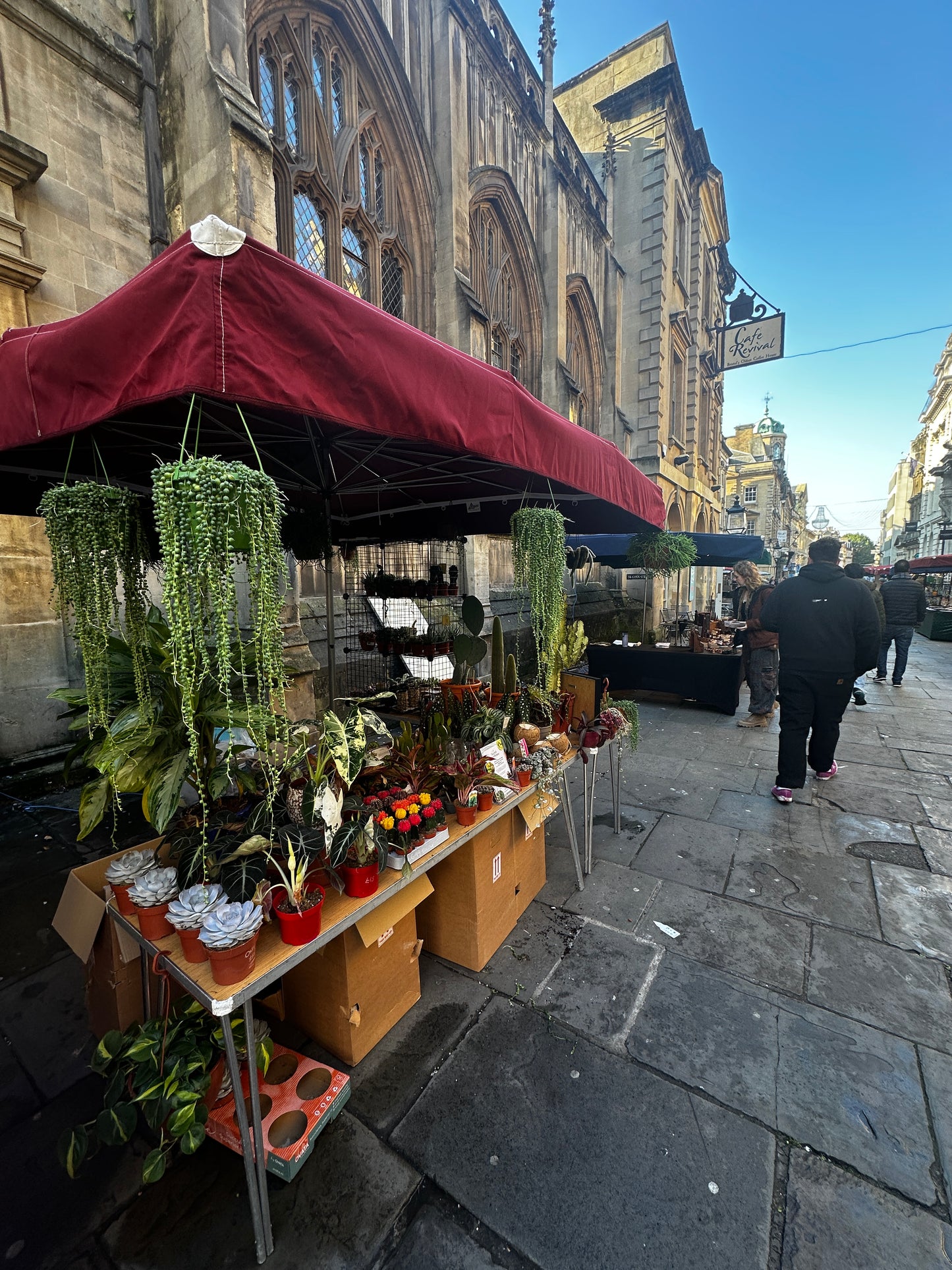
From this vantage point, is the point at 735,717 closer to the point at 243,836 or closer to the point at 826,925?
the point at 826,925

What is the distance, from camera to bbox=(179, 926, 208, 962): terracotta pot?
5.18 feet

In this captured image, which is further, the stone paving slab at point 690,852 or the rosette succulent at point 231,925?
the stone paving slab at point 690,852

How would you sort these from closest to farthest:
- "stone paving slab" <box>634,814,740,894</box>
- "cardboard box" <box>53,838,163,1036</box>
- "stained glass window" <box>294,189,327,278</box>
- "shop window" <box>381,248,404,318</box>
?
"cardboard box" <box>53,838,163,1036</box>, "stone paving slab" <box>634,814,740,894</box>, "stained glass window" <box>294,189,327,278</box>, "shop window" <box>381,248,404,318</box>

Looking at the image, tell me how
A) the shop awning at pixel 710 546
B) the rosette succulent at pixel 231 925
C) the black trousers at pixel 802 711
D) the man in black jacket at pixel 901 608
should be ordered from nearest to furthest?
the rosette succulent at pixel 231 925 < the black trousers at pixel 802 711 < the man in black jacket at pixel 901 608 < the shop awning at pixel 710 546

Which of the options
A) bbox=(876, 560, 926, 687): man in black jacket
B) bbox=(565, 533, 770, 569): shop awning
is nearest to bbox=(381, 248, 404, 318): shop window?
bbox=(565, 533, 770, 569): shop awning

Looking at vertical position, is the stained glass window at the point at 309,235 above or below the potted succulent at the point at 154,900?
above

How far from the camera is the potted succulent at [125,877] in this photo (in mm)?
1826

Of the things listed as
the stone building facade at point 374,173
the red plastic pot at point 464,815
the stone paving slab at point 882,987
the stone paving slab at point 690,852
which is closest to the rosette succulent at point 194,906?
the red plastic pot at point 464,815

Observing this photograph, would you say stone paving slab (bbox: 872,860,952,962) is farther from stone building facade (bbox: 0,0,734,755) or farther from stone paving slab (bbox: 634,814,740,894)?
stone building facade (bbox: 0,0,734,755)

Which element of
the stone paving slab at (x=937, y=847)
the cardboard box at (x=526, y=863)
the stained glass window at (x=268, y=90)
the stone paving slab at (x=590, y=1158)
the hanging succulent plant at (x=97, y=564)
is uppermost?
the stained glass window at (x=268, y=90)

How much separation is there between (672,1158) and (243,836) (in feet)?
6.12

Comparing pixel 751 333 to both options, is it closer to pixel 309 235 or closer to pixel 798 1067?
pixel 309 235

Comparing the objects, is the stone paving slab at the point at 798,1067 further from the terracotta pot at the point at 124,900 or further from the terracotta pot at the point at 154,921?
the terracotta pot at the point at 124,900

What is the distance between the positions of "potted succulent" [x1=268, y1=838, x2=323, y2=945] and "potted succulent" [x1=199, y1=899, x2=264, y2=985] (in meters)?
0.13
